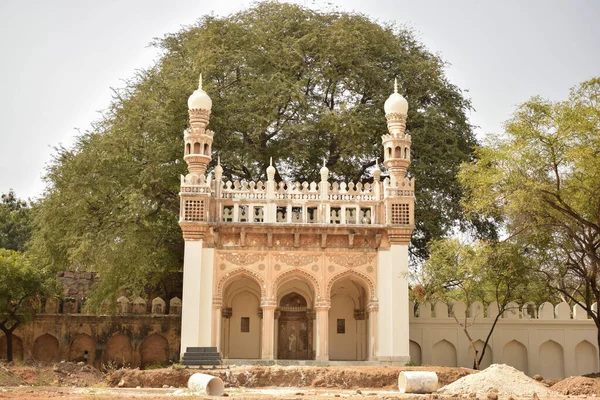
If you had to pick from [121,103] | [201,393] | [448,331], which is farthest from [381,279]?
[121,103]

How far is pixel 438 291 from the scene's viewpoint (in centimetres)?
2784

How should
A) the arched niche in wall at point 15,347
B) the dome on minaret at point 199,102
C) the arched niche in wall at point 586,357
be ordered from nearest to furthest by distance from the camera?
the dome on minaret at point 199,102, the arched niche in wall at point 586,357, the arched niche in wall at point 15,347

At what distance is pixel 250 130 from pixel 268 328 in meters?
10.1

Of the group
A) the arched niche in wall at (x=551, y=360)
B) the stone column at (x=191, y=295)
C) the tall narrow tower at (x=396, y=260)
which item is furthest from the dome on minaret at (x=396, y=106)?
the arched niche in wall at (x=551, y=360)

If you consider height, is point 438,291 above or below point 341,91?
below

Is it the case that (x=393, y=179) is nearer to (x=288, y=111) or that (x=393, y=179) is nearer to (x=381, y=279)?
(x=381, y=279)

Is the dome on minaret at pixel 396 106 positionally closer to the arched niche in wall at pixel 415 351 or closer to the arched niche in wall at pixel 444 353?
the arched niche in wall at pixel 415 351

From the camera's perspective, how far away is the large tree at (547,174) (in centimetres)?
2492

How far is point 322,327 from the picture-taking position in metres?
27.3

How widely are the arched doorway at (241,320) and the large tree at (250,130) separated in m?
4.41

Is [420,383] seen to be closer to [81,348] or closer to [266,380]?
[266,380]

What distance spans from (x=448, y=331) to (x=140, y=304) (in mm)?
11886

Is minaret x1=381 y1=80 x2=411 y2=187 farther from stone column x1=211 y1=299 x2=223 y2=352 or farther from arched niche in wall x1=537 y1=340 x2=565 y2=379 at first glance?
arched niche in wall x1=537 y1=340 x2=565 y2=379

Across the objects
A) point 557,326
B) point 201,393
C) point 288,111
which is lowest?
point 201,393
